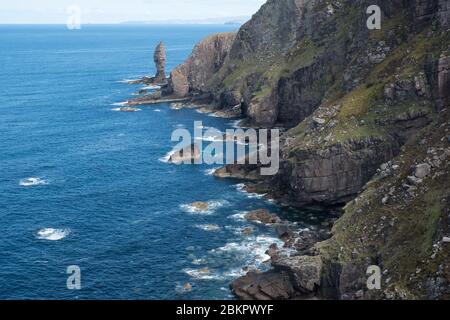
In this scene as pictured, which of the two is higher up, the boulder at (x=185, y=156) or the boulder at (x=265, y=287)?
the boulder at (x=185, y=156)

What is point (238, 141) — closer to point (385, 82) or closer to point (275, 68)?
point (275, 68)

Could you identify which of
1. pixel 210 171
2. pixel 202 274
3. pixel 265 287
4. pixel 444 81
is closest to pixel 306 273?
pixel 265 287

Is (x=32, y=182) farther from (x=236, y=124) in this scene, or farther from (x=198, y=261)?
(x=236, y=124)

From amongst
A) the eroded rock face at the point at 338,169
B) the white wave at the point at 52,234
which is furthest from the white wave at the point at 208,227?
the white wave at the point at 52,234

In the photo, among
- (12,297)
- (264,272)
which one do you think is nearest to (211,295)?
(264,272)

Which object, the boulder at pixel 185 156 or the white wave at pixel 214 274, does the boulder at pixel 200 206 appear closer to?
the white wave at pixel 214 274
